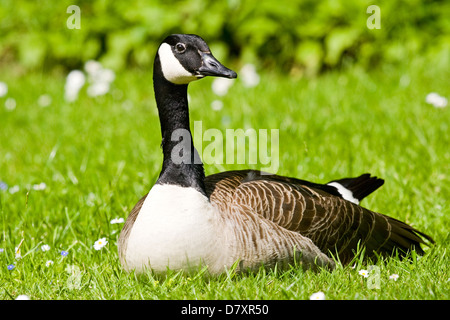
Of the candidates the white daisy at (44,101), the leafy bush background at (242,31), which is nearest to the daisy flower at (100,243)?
the white daisy at (44,101)

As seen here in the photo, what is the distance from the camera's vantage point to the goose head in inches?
131

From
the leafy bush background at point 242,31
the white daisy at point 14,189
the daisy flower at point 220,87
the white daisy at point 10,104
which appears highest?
the leafy bush background at point 242,31

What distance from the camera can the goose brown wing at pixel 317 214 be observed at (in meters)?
3.47

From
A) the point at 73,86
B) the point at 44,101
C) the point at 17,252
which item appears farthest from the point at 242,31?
the point at 17,252

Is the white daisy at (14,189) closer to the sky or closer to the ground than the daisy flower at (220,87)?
closer to the ground

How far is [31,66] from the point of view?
8.81 meters

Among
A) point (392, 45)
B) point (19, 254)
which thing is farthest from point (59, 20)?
point (19, 254)

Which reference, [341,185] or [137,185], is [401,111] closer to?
[341,185]

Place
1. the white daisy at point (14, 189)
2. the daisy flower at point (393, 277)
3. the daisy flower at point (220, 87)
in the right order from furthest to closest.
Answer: the daisy flower at point (220, 87)
the white daisy at point (14, 189)
the daisy flower at point (393, 277)

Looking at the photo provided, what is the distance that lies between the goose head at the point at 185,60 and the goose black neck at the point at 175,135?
58mm

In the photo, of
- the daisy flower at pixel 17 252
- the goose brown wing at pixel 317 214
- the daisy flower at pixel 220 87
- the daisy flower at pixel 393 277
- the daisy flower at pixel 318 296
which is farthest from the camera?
the daisy flower at pixel 220 87

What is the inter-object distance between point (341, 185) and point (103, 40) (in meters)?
5.33

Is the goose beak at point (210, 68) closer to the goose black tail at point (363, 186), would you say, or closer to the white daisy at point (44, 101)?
the goose black tail at point (363, 186)
